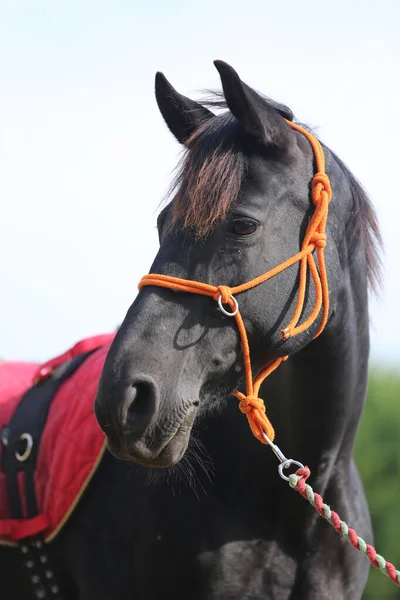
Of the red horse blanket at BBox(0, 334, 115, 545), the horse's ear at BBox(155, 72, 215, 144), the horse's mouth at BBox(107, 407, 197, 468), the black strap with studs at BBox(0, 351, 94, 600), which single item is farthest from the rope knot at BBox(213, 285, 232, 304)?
the black strap with studs at BBox(0, 351, 94, 600)

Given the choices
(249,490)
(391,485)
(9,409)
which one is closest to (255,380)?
(249,490)

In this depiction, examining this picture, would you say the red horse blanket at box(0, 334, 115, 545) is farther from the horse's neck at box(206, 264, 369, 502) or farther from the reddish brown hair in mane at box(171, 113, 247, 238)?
the reddish brown hair in mane at box(171, 113, 247, 238)

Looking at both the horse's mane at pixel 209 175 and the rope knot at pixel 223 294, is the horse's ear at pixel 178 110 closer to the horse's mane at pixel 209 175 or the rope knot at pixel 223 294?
the horse's mane at pixel 209 175

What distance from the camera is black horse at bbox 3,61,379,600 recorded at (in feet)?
7.88

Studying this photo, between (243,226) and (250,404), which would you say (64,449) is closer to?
(250,404)

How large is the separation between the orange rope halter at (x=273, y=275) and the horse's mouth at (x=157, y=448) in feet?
0.77

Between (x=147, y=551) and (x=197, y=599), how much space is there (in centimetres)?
22

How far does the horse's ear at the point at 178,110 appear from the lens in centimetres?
289

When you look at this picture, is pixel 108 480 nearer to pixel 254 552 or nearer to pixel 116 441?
pixel 254 552

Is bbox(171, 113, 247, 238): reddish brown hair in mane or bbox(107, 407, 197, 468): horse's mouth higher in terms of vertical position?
bbox(171, 113, 247, 238): reddish brown hair in mane

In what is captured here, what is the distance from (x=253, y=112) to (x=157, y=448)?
1.01 metres

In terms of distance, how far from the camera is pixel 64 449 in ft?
10.5

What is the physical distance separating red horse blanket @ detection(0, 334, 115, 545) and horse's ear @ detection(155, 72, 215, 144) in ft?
3.26

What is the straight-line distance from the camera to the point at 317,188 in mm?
2688
